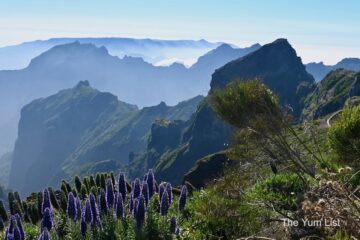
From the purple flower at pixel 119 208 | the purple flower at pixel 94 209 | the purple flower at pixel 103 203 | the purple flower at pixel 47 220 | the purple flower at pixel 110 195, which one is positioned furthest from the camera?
the purple flower at pixel 110 195

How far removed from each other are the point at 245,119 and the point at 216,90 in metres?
1.56

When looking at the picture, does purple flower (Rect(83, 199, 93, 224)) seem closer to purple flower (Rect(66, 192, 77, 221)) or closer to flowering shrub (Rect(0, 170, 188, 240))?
flowering shrub (Rect(0, 170, 188, 240))

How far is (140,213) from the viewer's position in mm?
9195

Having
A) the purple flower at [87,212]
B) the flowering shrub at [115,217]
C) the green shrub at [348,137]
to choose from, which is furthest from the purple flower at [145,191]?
the green shrub at [348,137]

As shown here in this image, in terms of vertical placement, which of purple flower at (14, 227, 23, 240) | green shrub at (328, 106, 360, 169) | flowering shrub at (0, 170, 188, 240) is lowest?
flowering shrub at (0, 170, 188, 240)

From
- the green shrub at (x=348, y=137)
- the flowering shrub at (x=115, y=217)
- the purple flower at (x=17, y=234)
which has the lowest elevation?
the flowering shrub at (x=115, y=217)

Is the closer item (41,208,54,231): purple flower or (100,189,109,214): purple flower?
(41,208,54,231): purple flower

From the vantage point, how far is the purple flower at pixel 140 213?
912cm

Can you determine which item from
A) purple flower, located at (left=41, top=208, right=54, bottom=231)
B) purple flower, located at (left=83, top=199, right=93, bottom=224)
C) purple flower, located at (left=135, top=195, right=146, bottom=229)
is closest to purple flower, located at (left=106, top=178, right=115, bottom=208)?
purple flower, located at (left=83, top=199, right=93, bottom=224)

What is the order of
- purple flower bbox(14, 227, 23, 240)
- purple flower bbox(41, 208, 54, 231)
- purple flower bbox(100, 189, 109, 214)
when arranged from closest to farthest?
1. purple flower bbox(14, 227, 23, 240)
2. purple flower bbox(41, 208, 54, 231)
3. purple flower bbox(100, 189, 109, 214)

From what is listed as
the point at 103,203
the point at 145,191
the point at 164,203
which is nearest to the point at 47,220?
the point at 103,203

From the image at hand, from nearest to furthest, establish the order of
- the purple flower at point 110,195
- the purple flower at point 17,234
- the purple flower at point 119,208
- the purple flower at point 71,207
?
the purple flower at point 17,234
the purple flower at point 71,207
the purple flower at point 119,208
the purple flower at point 110,195

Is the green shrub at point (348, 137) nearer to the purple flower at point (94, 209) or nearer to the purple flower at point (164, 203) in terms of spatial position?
the purple flower at point (164, 203)

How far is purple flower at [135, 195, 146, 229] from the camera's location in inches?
359
